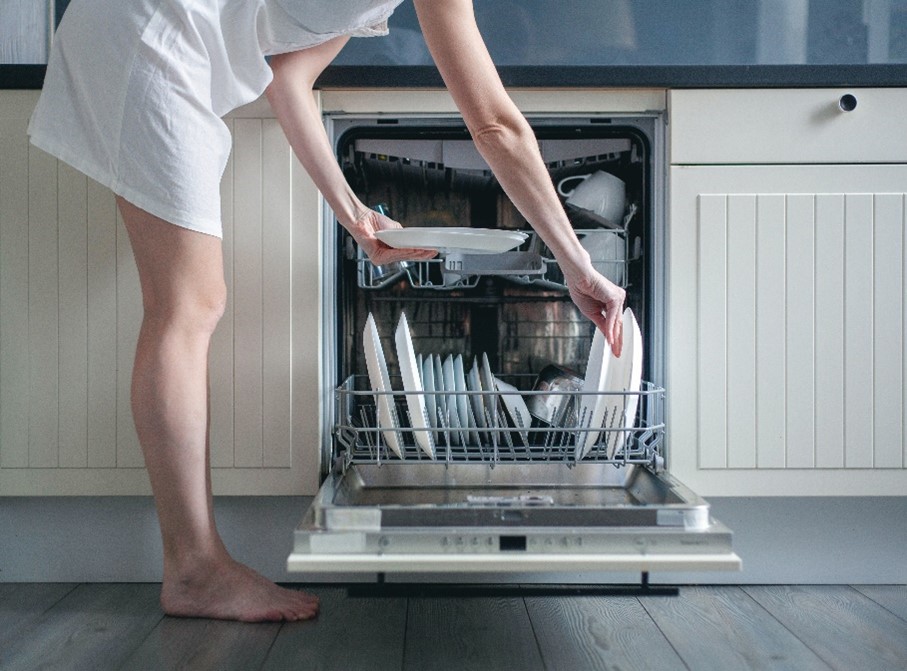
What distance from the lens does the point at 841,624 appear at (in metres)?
1.39

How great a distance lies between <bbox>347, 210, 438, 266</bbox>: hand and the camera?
1.43 metres

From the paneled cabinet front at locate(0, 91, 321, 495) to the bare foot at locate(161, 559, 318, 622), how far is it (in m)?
0.20

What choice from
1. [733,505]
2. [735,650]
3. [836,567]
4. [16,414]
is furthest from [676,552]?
[16,414]

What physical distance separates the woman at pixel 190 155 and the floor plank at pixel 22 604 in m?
0.24

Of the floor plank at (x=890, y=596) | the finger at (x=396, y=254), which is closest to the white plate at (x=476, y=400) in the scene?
the finger at (x=396, y=254)

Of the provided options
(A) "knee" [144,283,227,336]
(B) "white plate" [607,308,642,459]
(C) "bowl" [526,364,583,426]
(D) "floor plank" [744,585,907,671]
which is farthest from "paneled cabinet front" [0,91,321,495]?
(D) "floor plank" [744,585,907,671]

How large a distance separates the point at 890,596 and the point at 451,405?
2.87 feet

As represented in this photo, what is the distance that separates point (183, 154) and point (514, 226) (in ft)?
2.48

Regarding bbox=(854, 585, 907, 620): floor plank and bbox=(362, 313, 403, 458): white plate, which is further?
bbox=(854, 585, 907, 620): floor plank

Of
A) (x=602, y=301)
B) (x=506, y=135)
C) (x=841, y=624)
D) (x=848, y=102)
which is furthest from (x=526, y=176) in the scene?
(x=841, y=624)

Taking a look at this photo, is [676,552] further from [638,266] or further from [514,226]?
[514,226]

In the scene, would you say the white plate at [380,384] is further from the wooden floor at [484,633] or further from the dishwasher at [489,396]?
the wooden floor at [484,633]

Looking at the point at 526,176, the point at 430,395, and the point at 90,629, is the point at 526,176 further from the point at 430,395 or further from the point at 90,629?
the point at 90,629

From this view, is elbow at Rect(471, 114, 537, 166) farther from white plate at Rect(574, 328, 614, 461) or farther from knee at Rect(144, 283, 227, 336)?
knee at Rect(144, 283, 227, 336)
